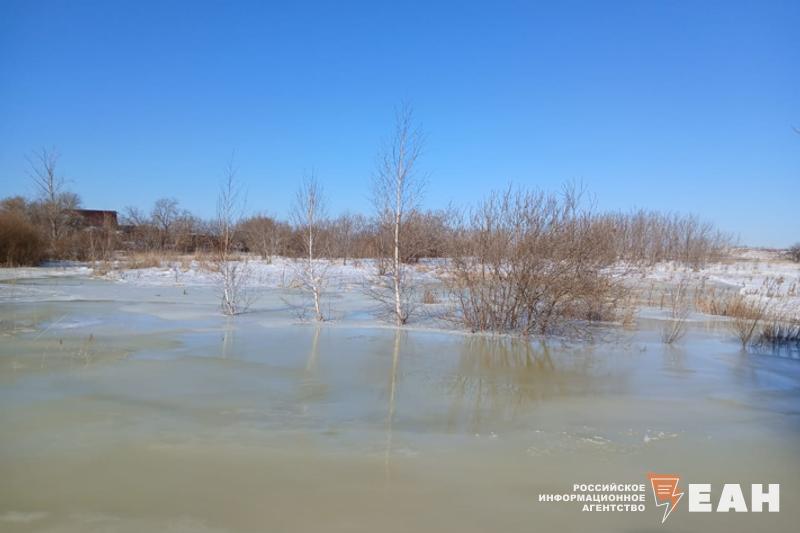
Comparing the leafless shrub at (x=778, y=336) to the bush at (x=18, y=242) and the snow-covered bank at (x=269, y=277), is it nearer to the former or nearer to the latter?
the snow-covered bank at (x=269, y=277)

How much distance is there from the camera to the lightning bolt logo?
12.7ft

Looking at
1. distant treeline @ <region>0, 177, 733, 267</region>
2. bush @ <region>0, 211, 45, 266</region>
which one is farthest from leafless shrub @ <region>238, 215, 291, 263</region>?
bush @ <region>0, 211, 45, 266</region>

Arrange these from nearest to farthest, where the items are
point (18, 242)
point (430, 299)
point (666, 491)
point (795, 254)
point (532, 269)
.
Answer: point (666, 491)
point (532, 269)
point (430, 299)
point (18, 242)
point (795, 254)

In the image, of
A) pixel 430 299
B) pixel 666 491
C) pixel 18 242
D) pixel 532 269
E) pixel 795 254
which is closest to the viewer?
pixel 666 491

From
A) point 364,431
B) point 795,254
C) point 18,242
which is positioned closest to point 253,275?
point 18,242

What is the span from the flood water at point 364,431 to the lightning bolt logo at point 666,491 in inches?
2.6

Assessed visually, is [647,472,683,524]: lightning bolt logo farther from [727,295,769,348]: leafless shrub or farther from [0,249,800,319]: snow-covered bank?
[0,249,800,319]: snow-covered bank

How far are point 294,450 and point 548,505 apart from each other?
2177 mm

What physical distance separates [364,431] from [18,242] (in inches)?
1034

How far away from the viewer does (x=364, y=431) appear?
504 cm

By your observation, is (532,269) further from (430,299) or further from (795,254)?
(795,254)

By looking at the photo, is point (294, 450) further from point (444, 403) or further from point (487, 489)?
point (444, 403)

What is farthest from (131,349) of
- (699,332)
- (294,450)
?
(699,332)

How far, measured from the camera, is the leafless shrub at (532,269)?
1062 centimetres
